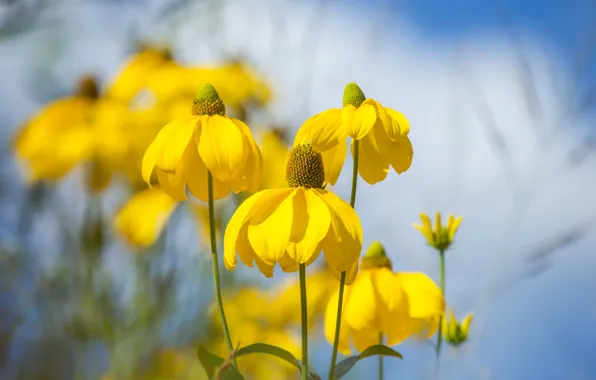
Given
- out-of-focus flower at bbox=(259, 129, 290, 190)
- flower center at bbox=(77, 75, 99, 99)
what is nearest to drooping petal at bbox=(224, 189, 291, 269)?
out-of-focus flower at bbox=(259, 129, 290, 190)

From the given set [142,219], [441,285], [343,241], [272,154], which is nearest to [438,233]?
[441,285]

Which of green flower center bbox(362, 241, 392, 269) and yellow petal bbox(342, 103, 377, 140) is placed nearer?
yellow petal bbox(342, 103, 377, 140)

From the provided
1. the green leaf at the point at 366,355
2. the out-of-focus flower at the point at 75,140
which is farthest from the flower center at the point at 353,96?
the out-of-focus flower at the point at 75,140

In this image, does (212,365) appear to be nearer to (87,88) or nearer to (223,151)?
(223,151)

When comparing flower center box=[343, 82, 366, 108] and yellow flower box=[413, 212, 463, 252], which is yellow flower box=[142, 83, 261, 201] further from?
yellow flower box=[413, 212, 463, 252]

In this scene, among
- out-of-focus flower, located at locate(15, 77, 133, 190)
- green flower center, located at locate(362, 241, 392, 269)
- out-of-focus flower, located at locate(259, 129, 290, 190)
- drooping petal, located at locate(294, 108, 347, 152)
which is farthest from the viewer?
out-of-focus flower, located at locate(259, 129, 290, 190)

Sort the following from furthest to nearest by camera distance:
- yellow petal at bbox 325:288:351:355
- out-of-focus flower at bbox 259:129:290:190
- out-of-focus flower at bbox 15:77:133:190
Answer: out-of-focus flower at bbox 259:129:290:190 → out-of-focus flower at bbox 15:77:133:190 → yellow petal at bbox 325:288:351:355

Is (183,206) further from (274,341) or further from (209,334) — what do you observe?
(274,341)
